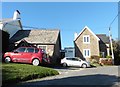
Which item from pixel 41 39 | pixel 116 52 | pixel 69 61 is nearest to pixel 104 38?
pixel 116 52

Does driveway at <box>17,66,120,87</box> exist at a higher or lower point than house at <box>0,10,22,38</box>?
lower

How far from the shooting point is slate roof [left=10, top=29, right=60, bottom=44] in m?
44.7

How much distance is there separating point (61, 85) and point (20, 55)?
16132 millimetres

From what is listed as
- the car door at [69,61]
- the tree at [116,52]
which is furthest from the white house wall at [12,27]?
the tree at [116,52]

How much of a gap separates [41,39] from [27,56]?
1658cm

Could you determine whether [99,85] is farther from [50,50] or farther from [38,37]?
[38,37]

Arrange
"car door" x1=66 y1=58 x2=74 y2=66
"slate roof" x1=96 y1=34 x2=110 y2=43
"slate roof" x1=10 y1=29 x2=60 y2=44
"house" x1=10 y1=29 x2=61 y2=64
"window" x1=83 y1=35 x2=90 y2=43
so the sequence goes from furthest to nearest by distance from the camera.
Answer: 1. "slate roof" x1=96 y1=34 x2=110 y2=43
2. "window" x1=83 y1=35 x2=90 y2=43
3. "slate roof" x1=10 y1=29 x2=60 y2=44
4. "house" x1=10 y1=29 x2=61 y2=64
5. "car door" x1=66 y1=58 x2=74 y2=66

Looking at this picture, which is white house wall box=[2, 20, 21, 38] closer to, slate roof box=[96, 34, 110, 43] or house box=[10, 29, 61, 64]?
house box=[10, 29, 61, 64]

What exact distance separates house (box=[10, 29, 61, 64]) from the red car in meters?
13.1

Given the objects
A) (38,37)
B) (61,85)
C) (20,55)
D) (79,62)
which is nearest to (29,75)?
(61,85)

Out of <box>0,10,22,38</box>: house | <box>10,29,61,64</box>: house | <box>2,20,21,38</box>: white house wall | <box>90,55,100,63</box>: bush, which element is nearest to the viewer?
<box>10,29,61,64</box>: house

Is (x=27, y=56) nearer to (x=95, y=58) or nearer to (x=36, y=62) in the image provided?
(x=36, y=62)

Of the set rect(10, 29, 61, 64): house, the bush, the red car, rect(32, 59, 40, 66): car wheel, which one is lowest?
rect(32, 59, 40, 66): car wheel

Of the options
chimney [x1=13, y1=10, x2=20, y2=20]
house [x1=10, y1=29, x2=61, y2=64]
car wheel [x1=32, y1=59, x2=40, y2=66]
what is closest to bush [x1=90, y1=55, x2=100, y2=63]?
house [x1=10, y1=29, x2=61, y2=64]
